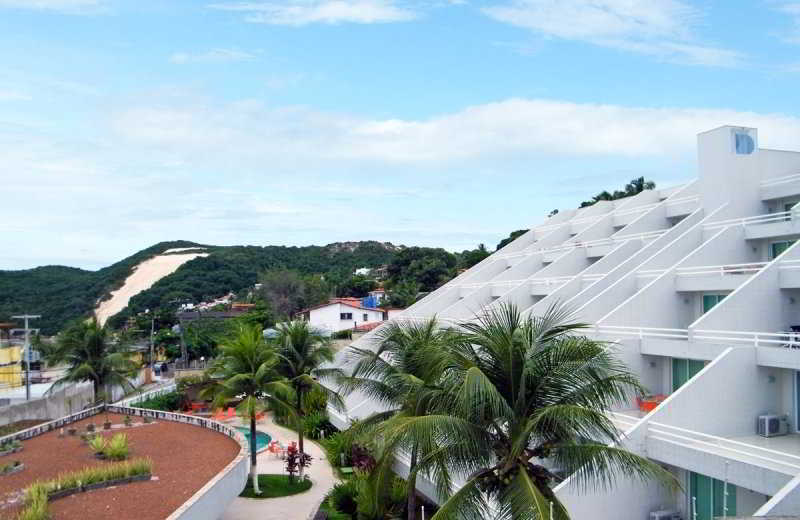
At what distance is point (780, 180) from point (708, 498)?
14.3 meters

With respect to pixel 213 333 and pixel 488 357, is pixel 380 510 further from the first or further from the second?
pixel 213 333

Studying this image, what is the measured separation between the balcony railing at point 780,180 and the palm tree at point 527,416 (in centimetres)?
1774

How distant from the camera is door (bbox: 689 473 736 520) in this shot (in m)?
15.3

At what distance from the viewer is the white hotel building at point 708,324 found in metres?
15.1

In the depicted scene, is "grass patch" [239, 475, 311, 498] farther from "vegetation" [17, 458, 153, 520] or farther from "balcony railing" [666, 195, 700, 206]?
"balcony railing" [666, 195, 700, 206]

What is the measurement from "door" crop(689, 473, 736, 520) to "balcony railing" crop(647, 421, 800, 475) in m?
0.91

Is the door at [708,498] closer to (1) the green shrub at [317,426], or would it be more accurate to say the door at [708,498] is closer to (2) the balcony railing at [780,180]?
(2) the balcony railing at [780,180]

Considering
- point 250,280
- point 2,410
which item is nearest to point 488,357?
point 2,410

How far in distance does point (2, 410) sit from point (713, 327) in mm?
29421

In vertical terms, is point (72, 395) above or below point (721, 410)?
below

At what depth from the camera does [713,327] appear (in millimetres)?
18719

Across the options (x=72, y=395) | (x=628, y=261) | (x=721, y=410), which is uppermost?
(x=628, y=261)

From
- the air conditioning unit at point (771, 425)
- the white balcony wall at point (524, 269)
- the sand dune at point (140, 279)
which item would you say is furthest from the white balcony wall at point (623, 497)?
the sand dune at point (140, 279)

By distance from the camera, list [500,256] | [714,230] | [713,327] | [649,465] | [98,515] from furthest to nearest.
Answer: [500,256], [714,230], [713,327], [98,515], [649,465]
